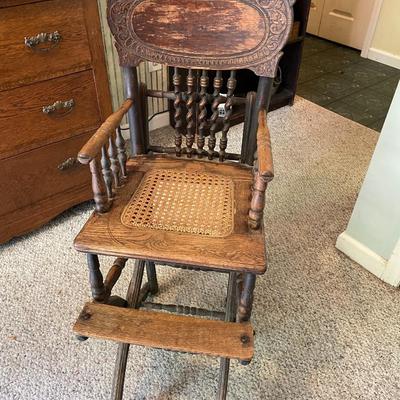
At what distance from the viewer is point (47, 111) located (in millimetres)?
1351

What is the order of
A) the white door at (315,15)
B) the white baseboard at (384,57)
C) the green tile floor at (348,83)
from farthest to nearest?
the white door at (315,15), the white baseboard at (384,57), the green tile floor at (348,83)

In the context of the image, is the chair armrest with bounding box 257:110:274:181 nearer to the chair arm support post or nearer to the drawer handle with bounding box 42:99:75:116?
the chair arm support post

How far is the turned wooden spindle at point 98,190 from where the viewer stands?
91cm

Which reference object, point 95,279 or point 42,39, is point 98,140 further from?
point 42,39

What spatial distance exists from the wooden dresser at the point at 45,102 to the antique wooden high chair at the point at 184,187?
0.29m

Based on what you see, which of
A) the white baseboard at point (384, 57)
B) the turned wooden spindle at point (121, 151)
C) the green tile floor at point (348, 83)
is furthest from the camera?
the white baseboard at point (384, 57)

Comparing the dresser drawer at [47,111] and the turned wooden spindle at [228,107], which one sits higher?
the turned wooden spindle at [228,107]

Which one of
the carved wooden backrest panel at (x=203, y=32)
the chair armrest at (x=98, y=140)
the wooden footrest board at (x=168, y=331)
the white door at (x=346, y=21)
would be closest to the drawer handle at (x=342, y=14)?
the white door at (x=346, y=21)

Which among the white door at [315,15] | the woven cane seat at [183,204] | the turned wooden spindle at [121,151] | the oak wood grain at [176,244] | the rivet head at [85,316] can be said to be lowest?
the white door at [315,15]

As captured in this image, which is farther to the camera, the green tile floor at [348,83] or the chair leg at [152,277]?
the green tile floor at [348,83]

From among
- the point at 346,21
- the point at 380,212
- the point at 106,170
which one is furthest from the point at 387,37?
the point at 106,170

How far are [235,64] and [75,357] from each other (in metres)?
1.01

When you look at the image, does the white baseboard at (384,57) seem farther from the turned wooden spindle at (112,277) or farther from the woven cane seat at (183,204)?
the turned wooden spindle at (112,277)

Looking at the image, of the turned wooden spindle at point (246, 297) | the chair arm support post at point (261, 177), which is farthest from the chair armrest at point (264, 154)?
the turned wooden spindle at point (246, 297)
